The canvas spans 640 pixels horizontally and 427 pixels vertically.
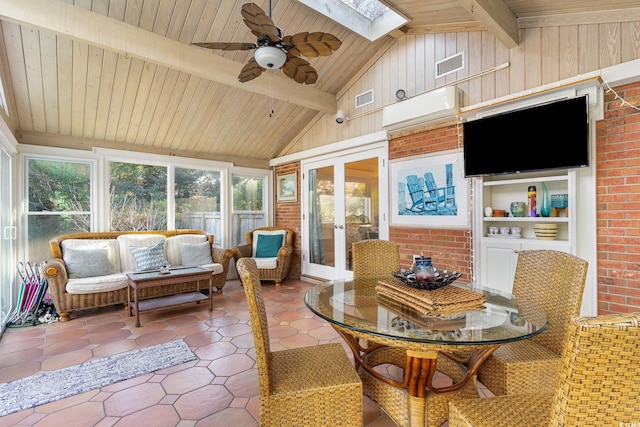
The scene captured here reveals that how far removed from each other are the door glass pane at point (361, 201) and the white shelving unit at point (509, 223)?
1435 mm

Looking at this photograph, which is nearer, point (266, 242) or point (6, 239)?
point (6, 239)

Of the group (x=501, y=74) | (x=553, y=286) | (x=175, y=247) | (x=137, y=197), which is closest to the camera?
(x=553, y=286)

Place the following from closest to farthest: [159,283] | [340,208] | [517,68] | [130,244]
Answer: [517,68] < [159,283] < [130,244] < [340,208]

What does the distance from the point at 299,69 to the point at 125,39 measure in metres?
1.78

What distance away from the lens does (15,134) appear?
377 centimetres

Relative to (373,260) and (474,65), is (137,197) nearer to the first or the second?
(373,260)

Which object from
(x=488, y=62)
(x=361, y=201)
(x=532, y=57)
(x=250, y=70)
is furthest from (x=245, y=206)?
(x=532, y=57)

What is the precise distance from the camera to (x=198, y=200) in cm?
537

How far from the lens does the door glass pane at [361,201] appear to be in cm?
443

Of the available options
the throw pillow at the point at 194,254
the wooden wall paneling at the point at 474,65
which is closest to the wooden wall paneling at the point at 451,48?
the wooden wall paneling at the point at 474,65

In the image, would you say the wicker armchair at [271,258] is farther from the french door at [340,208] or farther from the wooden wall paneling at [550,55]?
the wooden wall paneling at [550,55]

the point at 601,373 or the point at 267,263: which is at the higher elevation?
the point at 601,373

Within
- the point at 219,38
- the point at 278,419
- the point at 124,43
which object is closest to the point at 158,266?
the point at 124,43

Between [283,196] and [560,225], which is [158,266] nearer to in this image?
[283,196]
